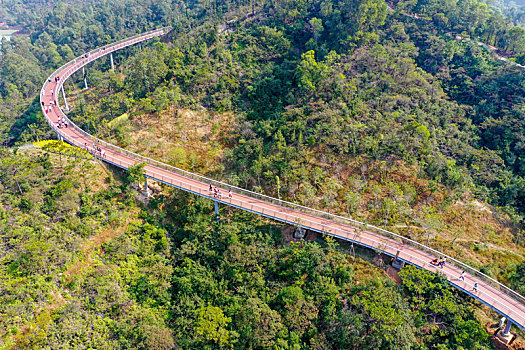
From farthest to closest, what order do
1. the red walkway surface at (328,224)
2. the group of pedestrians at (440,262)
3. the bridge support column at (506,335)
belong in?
the group of pedestrians at (440,262) → the red walkway surface at (328,224) → the bridge support column at (506,335)

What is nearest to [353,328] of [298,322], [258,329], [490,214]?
[298,322]

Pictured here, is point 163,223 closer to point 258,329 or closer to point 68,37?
point 258,329

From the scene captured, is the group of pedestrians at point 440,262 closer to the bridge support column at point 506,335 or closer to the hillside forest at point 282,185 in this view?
the hillside forest at point 282,185

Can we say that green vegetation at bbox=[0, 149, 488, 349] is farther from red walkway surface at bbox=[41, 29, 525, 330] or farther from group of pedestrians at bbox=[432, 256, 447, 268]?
group of pedestrians at bbox=[432, 256, 447, 268]

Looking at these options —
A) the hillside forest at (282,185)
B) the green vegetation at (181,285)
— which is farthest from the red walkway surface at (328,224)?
the green vegetation at (181,285)

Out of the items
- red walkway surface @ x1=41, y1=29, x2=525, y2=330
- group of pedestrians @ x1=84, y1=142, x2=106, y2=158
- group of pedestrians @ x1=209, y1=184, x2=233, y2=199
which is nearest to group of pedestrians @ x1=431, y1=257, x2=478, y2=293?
red walkway surface @ x1=41, y1=29, x2=525, y2=330

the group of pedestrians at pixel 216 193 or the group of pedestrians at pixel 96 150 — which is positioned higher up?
the group of pedestrians at pixel 216 193

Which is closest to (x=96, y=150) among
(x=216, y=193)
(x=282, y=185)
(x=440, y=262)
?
(x=216, y=193)
